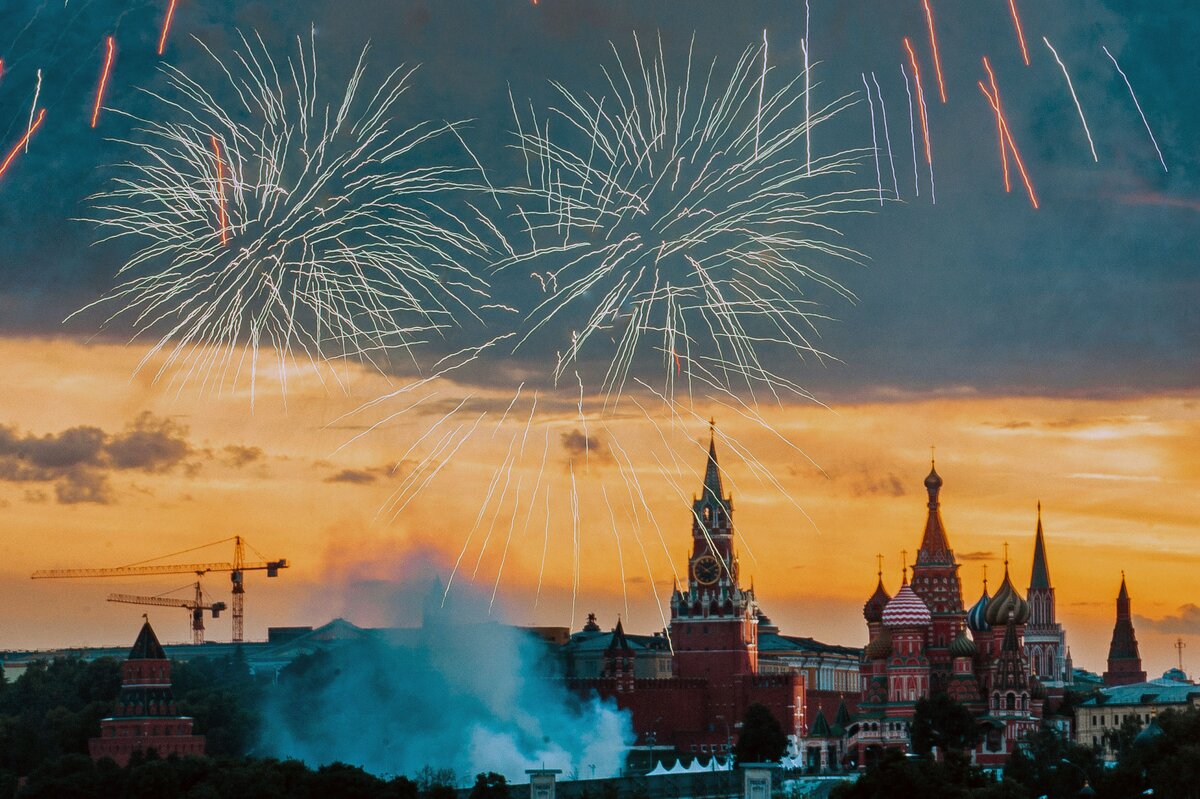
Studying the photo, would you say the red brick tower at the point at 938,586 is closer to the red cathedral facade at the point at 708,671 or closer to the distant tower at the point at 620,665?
the red cathedral facade at the point at 708,671

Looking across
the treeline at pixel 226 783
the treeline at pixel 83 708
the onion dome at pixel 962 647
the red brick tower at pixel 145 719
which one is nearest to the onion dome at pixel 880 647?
the onion dome at pixel 962 647

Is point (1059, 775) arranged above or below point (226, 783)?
below

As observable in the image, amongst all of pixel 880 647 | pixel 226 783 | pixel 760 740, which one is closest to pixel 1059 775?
pixel 226 783

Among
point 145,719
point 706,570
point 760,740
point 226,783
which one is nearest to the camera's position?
point 226,783

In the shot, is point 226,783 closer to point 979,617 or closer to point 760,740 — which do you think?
point 760,740

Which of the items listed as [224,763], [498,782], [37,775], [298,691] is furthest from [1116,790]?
[298,691]

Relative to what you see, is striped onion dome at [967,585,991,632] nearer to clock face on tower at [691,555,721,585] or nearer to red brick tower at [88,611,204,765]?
clock face on tower at [691,555,721,585]

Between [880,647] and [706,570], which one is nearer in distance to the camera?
[880,647]
